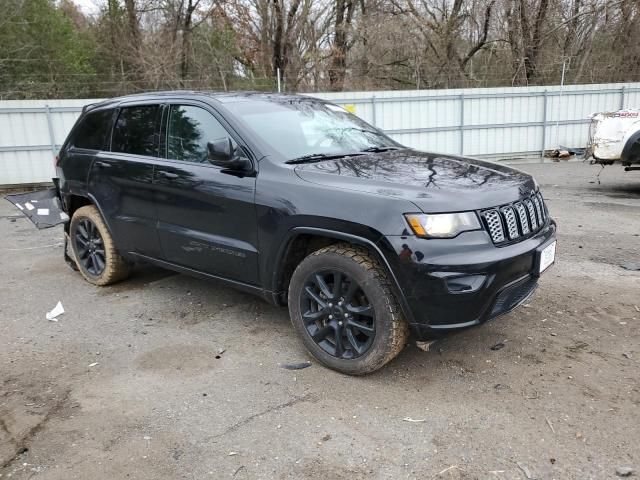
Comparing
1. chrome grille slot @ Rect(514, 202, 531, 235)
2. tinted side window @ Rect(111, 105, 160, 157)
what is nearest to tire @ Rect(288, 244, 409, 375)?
chrome grille slot @ Rect(514, 202, 531, 235)

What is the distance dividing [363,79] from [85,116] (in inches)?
561

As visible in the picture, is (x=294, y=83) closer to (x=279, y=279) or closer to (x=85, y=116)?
(x=85, y=116)

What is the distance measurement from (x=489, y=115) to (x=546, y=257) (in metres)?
12.1

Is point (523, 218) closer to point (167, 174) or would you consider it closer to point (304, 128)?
point (304, 128)

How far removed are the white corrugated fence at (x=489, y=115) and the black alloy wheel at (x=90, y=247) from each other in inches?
309

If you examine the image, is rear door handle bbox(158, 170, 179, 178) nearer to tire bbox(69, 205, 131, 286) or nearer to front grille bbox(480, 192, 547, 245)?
tire bbox(69, 205, 131, 286)

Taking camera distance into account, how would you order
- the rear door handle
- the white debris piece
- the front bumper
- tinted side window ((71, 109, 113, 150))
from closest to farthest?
the front bumper < the rear door handle < the white debris piece < tinted side window ((71, 109, 113, 150))

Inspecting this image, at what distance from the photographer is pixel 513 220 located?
3.14 m

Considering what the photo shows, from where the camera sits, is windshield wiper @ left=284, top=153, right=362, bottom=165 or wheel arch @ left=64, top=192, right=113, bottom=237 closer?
windshield wiper @ left=284, top=153, right=362, bottom=165

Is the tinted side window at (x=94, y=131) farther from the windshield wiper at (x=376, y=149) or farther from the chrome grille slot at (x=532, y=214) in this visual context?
the chrome grille slot at (x=532, y=214)

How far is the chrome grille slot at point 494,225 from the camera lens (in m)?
3.00

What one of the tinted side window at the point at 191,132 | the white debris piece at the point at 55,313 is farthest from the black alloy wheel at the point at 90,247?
the tinted side window at the point at 191,132

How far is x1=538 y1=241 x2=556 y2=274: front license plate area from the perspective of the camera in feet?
10.7

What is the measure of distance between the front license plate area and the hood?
1.19 ft
